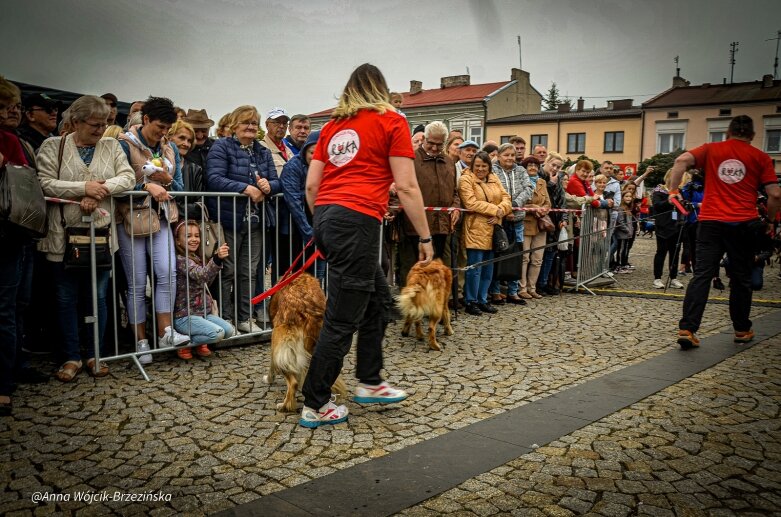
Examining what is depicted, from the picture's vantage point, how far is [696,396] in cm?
453

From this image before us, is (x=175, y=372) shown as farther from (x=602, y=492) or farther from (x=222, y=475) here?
(x=602, y=492)

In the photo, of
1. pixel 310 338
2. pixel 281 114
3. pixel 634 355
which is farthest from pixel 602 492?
pixel 281 114

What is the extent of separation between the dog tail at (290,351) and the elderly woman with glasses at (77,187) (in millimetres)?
1894

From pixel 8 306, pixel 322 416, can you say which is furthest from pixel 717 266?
pixel 8 306

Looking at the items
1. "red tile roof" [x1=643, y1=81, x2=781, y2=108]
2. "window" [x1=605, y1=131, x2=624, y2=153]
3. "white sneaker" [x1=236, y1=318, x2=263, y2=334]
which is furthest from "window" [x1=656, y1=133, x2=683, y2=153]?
"white sneaker" [x1=236, y1=318, x2=263, y2=334]

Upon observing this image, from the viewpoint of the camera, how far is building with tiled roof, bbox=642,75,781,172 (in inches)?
1837

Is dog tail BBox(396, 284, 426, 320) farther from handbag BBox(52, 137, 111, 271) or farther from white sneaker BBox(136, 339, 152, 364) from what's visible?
handbag BBox(52, 137, 111, 271)

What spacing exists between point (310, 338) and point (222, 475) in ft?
3.96

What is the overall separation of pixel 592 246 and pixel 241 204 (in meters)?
7.08

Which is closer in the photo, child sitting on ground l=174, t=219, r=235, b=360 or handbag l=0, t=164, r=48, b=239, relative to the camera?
handbag l=0, t=164, r=48, b=239

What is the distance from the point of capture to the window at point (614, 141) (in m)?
51.8

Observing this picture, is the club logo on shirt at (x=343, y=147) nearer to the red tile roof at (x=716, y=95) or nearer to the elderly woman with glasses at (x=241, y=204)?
the elderly woman with glasses at (x=241, y=204)

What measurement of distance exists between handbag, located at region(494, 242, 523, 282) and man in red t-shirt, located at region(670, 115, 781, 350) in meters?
2.59

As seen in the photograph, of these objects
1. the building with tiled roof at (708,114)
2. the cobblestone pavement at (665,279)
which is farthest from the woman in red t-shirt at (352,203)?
the building with tiled roof at (708,114)
